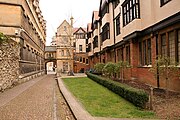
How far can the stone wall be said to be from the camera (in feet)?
53.0

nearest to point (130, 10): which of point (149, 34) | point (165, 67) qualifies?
point (149, 34)

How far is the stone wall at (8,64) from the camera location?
1616cm

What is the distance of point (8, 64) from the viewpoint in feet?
59.3

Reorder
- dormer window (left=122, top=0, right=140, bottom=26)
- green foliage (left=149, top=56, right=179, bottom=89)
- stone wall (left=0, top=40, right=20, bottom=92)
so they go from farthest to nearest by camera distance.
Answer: dormer window (left=122, top=0, right=140, bottom=26), stone wall (left=0, top=40, right=20, bottom=92), green foliage (left=149, top=56, right=179, bottom=89)

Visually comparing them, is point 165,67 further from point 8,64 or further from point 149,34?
point 8,64

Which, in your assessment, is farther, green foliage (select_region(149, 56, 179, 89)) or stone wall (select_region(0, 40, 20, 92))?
stone wall (select_region(0, 40, 20, 92))

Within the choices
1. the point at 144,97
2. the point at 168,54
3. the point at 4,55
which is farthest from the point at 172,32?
the point at 4,55

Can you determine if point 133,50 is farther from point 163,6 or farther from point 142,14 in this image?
point 163,6

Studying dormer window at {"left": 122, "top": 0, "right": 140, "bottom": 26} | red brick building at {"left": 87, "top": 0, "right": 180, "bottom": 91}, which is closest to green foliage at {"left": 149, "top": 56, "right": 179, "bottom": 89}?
red brick building at {"left": 87, "top": 0, "right": 180, "bottom": 91}

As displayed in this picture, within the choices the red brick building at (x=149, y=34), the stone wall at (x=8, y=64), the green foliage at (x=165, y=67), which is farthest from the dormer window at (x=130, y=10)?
the stone wall at (x=8, y=64)

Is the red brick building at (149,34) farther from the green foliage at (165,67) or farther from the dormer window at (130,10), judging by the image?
the green foliage at (165,67)

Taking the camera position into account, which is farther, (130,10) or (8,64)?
(130,10)

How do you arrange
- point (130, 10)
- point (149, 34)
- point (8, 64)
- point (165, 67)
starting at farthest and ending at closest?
point (130, 10), point (8, 64), point (149, 34), point (165, 67)

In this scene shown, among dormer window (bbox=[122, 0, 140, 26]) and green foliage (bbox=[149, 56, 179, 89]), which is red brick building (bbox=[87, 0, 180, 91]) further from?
green foliage (bbox=[149, 56, 179, 89])
